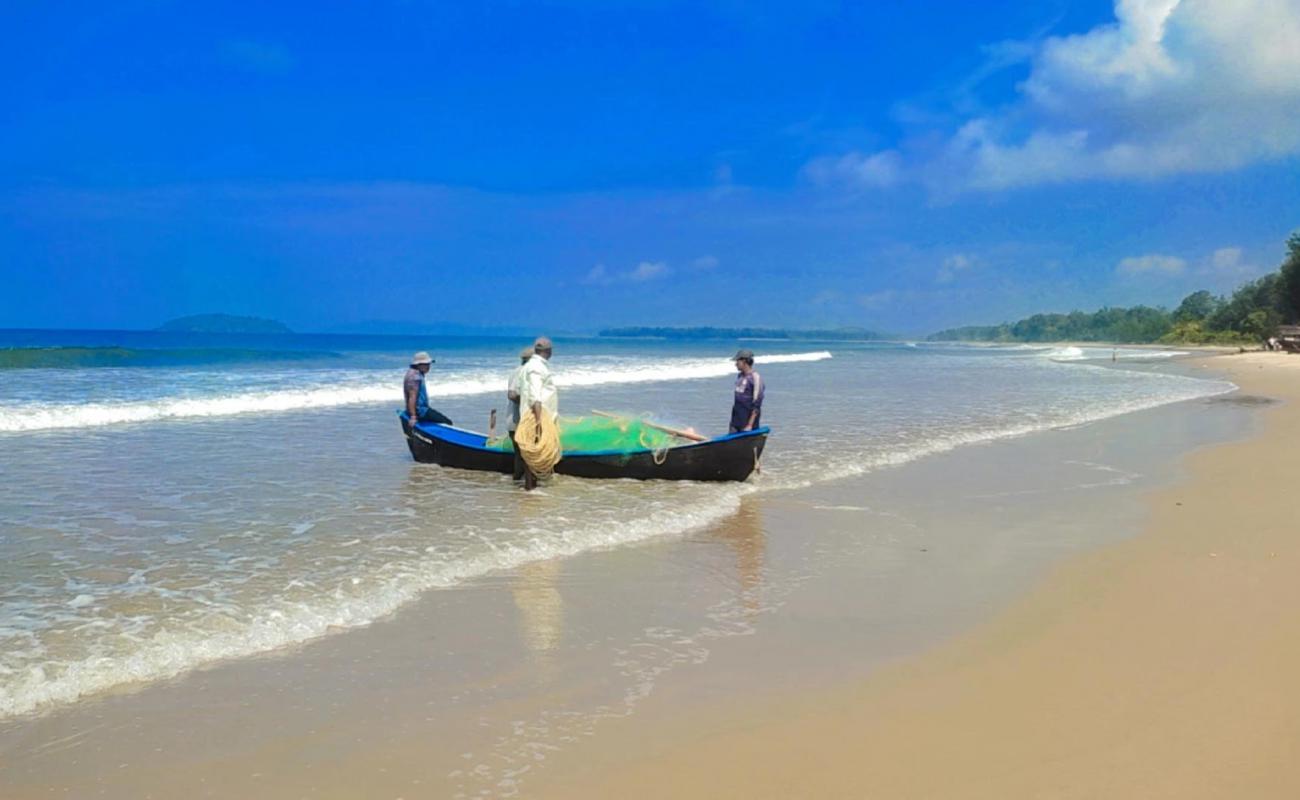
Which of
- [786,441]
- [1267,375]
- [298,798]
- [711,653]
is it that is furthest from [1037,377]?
[298,798]

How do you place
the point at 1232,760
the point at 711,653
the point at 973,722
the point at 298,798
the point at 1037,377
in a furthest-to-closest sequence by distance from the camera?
1. the point at 1037,377
2. the point at 711,653
3. the point at 973,722
4. the point at 1232,760
5. the point at 298,798

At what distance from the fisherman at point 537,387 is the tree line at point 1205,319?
6705cm

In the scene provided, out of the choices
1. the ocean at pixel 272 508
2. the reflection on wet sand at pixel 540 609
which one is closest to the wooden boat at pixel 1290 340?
the ocean at pixel 272 508

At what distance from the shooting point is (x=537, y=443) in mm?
11273

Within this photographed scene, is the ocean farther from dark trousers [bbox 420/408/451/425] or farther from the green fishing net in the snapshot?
dark trousers [bbox 420/408/451/425]

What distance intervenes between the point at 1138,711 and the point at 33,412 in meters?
21.4

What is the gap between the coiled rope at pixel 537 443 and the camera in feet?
36.9

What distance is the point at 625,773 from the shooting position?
13.1ft

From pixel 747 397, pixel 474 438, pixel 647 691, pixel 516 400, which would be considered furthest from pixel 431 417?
pixel 647 691

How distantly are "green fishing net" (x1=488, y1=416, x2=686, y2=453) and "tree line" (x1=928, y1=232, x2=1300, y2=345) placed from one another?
65701mm

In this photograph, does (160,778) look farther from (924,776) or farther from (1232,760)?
(1232,760)

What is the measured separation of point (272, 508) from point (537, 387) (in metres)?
3.22

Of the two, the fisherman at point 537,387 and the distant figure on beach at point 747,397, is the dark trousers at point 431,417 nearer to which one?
the fisherman at point 537,387

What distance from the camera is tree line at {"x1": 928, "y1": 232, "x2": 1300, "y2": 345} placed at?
222ft
